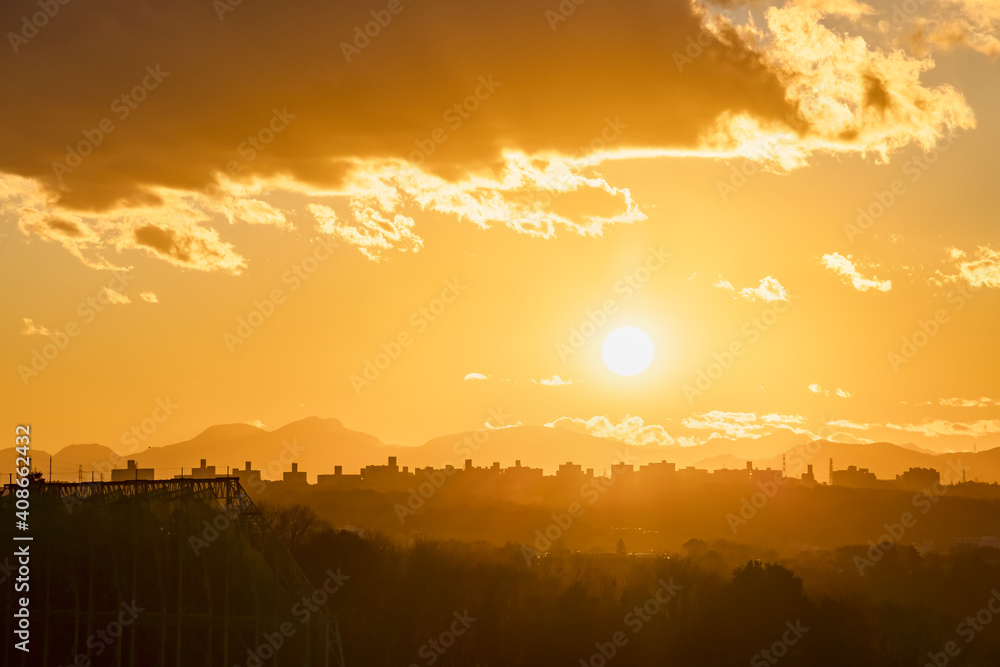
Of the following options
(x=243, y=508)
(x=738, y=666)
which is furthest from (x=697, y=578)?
(x=243, y=508)

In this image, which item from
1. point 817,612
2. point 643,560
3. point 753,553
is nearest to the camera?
point 817,612

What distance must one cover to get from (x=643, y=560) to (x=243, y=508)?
201 ft

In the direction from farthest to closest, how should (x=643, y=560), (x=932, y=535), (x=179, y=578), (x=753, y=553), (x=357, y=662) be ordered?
(x=932, y=535) → (x=753, y=553) → (x=643, y=560) → (x=357, y=662) → (x=179, y=578)

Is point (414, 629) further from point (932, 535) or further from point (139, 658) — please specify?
point (932, 535)

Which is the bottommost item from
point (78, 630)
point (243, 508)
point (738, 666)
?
point (738, 666)

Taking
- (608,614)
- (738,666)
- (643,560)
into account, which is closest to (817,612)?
(738,666)

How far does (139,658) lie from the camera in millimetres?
66812

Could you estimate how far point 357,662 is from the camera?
245ft

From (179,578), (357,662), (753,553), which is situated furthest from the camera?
(753,553)

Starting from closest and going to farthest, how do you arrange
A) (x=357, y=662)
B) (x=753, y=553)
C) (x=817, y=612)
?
(x=357, y=662) → (x=817, y=612) → (x=753, y=553)

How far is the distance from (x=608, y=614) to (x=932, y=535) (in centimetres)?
11801

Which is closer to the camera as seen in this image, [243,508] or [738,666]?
[243,508]

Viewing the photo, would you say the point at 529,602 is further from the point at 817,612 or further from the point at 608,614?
the point at 817,612

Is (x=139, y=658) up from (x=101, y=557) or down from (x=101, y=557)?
down
